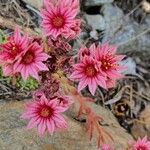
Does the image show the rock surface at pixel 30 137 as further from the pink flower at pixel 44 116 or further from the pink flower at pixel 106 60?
the pink flower at pixel 106 60

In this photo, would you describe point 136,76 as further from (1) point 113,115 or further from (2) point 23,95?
(2) point 23,95

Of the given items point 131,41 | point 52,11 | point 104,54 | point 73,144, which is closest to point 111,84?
point 104,54

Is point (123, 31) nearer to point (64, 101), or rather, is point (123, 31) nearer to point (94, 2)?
point (94, 2)

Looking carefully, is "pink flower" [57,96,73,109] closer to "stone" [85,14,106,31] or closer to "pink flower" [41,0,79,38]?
"pink flower" [41,0,79,38]

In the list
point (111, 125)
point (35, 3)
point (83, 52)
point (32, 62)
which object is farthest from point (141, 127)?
point (32, 62)

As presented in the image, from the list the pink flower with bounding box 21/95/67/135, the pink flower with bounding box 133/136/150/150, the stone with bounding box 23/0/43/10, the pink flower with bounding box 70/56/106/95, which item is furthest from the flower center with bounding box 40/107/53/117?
the stone with bounding box 23/0/43/10
